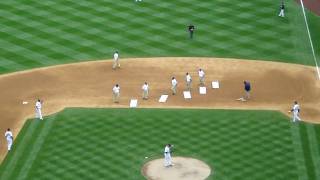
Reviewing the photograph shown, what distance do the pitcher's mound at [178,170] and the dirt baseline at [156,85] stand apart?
8298 mm

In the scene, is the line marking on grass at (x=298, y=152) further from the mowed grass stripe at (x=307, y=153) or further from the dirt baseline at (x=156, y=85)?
the dirt baseline at (x=156, y=85)

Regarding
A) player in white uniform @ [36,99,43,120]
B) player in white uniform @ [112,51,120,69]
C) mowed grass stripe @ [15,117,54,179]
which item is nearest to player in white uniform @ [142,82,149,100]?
player in white uniform @ [112,51,120,69]

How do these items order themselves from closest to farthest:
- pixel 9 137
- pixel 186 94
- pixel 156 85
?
pixel 9 137 < pixel 186 94 < pixel 156 85

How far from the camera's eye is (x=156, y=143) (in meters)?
48.2

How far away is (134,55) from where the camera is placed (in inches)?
2432

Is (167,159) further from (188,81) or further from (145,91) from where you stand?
(188,81)

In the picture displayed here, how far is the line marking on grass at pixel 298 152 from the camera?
44.3m

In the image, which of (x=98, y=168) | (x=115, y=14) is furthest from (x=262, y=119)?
(x=115, y=14)

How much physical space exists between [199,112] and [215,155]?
6.55 m

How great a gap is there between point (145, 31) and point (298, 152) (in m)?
23.8

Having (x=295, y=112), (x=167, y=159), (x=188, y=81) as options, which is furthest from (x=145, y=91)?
(x=295, y=112)

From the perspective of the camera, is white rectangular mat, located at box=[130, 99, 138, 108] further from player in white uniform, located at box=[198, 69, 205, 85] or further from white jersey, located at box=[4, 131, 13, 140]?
white jersey, located at box=[4, 131, 13, 140]

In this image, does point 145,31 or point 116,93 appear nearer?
point 116,93

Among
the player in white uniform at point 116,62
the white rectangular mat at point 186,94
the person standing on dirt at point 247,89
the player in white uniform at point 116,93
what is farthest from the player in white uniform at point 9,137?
the person standing on dirt at point 247,89
